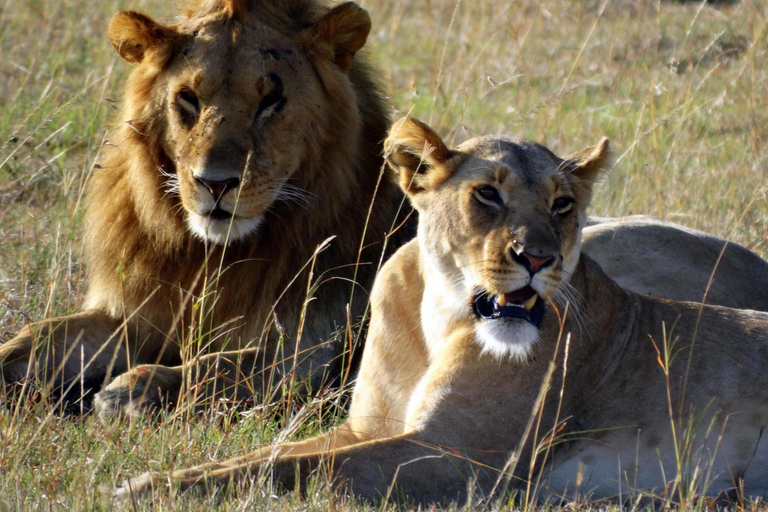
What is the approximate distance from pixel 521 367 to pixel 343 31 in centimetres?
170

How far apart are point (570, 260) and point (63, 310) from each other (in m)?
2.40

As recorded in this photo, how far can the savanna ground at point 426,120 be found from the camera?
10.2 ft

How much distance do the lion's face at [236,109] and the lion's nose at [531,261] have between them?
119 centimetres

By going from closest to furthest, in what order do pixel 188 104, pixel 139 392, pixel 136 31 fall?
1. pixel 139 392
2. pixel 188 104
3. pixel 136 31

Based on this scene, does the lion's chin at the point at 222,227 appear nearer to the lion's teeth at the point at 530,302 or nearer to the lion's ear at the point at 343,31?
the lion's ear at the point at 343,31

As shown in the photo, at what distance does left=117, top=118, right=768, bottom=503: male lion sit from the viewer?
298cm

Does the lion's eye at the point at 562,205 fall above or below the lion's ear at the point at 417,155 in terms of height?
below

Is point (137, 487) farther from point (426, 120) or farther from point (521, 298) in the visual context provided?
point (426, 120)

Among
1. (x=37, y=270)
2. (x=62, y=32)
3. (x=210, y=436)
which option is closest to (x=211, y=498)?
(x=210, y=436)

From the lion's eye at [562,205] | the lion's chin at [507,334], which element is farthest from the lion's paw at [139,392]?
the lion's eye at [562,205]

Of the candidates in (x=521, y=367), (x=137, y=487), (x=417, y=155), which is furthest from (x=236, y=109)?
(x=137, y=487)

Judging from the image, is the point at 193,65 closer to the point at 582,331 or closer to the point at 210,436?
the point at 210,436

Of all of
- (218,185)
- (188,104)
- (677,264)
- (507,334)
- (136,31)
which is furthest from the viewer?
(677,264)

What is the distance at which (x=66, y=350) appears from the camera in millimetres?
4145
